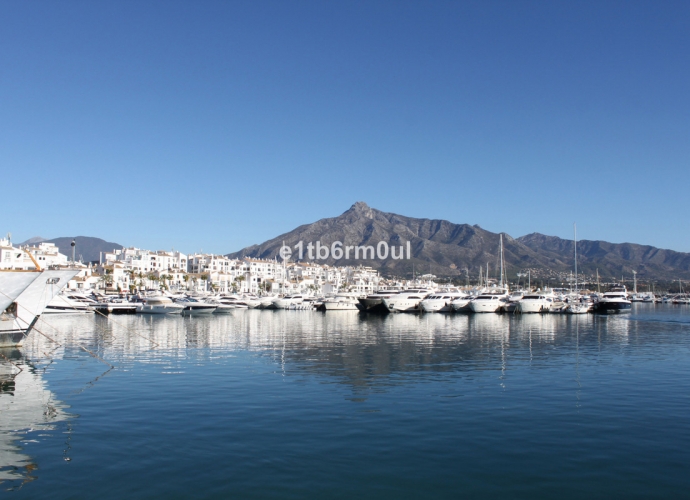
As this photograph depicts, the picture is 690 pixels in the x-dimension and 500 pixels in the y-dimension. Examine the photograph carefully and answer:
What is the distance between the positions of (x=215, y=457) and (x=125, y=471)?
1973 millimetres

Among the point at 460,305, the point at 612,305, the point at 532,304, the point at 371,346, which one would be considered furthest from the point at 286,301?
the point at 371,346

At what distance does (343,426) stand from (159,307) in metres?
69.8

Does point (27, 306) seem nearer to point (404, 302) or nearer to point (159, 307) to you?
point (159, 307)

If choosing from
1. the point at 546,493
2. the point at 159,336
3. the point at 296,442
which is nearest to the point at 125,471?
the point at 296,442

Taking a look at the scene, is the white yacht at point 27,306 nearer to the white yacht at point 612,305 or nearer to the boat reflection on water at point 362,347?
the boat reflection on water at point 362,347

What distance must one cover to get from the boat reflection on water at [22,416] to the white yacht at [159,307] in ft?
175

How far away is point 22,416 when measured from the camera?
16.9 metres

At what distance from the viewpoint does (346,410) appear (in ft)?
58.1

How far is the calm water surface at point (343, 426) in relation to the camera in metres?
11.4

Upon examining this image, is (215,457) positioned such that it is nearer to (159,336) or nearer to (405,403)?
(405,403)

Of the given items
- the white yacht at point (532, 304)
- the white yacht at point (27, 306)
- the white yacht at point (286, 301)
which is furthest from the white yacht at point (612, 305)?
the white yacht at point (27, 306)

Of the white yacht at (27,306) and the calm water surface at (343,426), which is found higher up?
the white yacht at (27,306)

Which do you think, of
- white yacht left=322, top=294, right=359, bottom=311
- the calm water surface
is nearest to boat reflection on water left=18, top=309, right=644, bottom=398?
the calm water surface

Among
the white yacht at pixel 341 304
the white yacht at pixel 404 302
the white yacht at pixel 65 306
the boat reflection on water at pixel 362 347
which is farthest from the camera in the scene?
the white yacht at pixel 341 304
